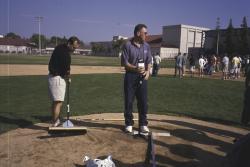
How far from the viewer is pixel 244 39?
69.9 meters

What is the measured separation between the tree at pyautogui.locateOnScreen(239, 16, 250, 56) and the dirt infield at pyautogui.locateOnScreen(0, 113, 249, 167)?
2505 inches

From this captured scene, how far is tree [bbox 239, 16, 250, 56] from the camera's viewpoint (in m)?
67.8

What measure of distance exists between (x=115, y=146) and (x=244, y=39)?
69.9 metres

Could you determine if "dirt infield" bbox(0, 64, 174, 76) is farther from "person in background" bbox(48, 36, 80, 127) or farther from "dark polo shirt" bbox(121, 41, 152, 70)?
"dark polo shirt" bbox(121, 41, 152, 70)

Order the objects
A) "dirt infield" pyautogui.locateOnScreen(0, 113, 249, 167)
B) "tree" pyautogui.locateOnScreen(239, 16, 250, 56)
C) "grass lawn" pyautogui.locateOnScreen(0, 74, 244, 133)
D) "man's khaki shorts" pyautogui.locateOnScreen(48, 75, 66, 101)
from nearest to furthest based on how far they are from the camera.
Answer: "dirt infield" pyautogui.locateOnScreen(0, 113, 249, 167) → "man's khaki shorts" pyautogui.locateOnScreen(48, 75, 66, 101) → "grass lawn" pyautogui.locateOnScreen(0, 74, 244, 133) → "tree" pyautogui.locateOnScreen(239, 16, 250, 56)

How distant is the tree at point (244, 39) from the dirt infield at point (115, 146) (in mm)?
63634

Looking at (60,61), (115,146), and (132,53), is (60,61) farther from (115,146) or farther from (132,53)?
(115,146)

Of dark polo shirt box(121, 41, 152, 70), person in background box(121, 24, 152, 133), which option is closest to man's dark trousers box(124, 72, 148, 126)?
person in background box(121, 24, 152, 133)

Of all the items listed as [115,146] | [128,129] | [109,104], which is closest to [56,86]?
[128,129]

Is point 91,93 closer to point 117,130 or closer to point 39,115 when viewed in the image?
point 39,115

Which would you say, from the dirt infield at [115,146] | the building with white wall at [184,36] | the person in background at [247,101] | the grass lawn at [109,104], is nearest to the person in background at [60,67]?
the dirt infield at [115,146]

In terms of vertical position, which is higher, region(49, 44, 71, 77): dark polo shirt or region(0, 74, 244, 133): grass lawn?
region(49, 44, 71, 77): dark polo shirt

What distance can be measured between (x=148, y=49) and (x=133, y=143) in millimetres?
1974

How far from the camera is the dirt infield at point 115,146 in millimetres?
5105
